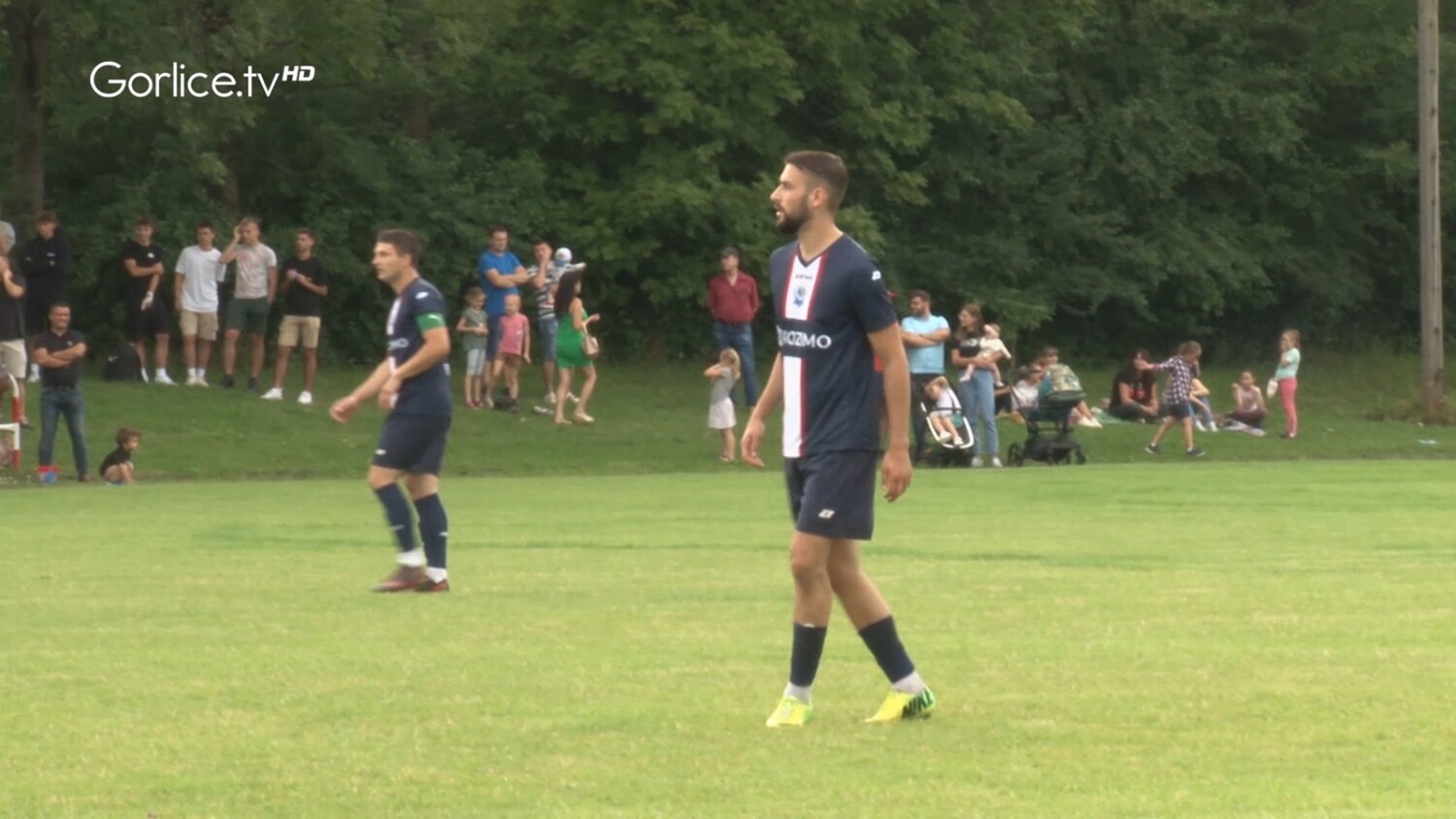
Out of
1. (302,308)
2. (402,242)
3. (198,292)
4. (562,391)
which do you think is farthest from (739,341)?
(402,242)

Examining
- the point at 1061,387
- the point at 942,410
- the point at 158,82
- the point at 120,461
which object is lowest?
the point at 120,461

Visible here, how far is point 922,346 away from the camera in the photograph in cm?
2842

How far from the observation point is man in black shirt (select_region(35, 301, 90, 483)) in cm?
2420

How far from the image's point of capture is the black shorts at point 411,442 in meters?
13.0

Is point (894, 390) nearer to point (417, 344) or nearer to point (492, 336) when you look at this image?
point (417, 344)

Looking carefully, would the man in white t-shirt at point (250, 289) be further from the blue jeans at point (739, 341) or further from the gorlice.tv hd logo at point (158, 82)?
the blue jeans at point (739, 341)

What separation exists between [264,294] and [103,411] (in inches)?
114

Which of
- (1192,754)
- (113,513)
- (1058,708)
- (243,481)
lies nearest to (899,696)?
(1058,708)

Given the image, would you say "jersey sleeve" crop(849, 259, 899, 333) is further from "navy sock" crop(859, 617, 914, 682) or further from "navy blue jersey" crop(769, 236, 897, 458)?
"navy sock" crop(859, 617, 914, 682)

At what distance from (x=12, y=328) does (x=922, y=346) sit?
10.3 metres

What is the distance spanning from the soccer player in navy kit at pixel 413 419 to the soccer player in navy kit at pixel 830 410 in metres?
5.11

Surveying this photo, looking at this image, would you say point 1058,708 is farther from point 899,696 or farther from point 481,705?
point 481,705

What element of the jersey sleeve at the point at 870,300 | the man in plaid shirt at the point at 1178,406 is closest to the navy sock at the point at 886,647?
the jersey sleeve at the point at 870,300

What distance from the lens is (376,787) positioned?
7.06 meters
